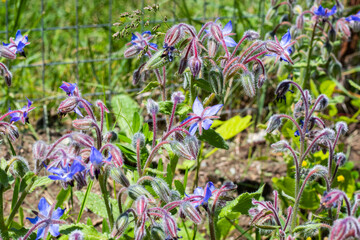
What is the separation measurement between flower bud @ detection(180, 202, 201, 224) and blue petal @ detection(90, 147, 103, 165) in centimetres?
33

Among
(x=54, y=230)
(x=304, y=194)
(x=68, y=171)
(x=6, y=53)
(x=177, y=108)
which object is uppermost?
(x=6, y=53)

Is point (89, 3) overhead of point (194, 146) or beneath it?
overhead

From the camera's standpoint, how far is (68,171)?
167 cm

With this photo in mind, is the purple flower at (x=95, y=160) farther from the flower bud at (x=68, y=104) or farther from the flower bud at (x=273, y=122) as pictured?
the flower bud at (x=273, y=122)

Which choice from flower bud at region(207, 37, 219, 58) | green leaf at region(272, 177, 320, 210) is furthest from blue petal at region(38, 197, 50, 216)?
green leaf at region(272, 177, 320, 210)

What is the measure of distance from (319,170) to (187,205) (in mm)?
627

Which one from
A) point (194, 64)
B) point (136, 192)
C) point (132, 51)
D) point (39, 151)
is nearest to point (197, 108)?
point (194, 64)

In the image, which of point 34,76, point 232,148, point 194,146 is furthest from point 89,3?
point 194,146

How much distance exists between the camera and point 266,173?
3.52 meters

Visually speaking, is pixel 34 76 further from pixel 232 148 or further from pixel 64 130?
pixel 232 148

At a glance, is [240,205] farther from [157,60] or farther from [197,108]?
[157,60]

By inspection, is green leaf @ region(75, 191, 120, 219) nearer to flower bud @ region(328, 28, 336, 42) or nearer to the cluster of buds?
the cluster of buds

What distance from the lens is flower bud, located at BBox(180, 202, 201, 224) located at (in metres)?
1.69

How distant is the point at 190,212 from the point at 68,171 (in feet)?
1.39
